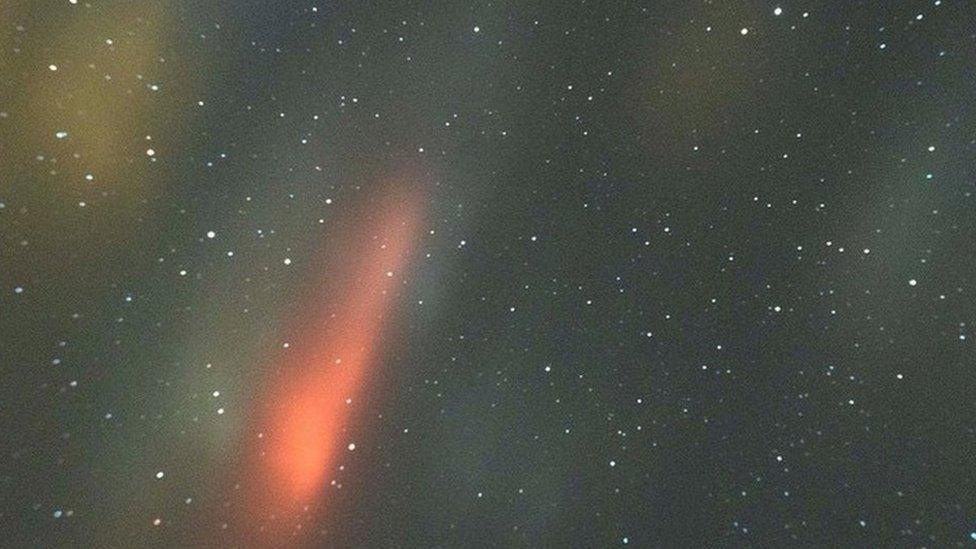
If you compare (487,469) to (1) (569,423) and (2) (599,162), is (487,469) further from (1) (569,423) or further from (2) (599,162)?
(2) (599,162)

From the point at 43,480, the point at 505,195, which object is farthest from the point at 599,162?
the point at 43,480

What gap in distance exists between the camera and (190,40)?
17.3 inches

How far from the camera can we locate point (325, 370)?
0.47 m

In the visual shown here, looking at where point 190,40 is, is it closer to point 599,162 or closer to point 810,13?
point 599,162

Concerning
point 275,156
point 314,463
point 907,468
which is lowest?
point 907,468

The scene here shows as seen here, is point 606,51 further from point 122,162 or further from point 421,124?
point 122,162

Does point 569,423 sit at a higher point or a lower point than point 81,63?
lower

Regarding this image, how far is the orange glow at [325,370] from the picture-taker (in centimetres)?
46

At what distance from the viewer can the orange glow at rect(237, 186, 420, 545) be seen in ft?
1.51

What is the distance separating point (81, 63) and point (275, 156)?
106 millimetres

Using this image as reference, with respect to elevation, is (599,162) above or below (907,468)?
above

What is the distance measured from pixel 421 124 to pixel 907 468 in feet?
1.09

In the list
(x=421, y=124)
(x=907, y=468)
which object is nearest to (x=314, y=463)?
(x=421, y=124)

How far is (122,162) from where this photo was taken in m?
0.43
